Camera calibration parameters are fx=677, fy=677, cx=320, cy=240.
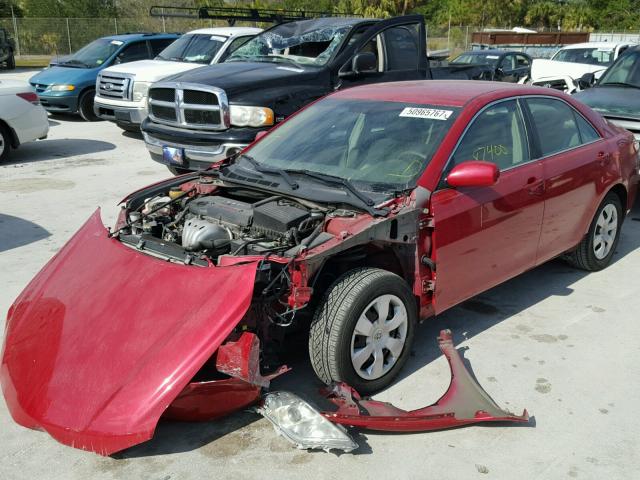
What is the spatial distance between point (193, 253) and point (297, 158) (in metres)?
1.16

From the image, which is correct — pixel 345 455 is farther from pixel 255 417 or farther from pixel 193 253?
pixel 193 253

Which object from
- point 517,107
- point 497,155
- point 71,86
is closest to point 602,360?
point 497,155

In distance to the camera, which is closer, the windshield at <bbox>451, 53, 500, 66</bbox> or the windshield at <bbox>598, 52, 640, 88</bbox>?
the windshield at <bbox>598, 52, 640, 88</bbox>

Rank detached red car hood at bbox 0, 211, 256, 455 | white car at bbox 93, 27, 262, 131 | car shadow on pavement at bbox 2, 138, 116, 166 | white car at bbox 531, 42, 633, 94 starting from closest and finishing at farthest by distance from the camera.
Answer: detached red car hood at bbox 0, 211, 256, 455 → car shadow on pavement at bbox 2, 138, 116, 166 → white car at bbox 93, 27, 262, 131 → white car at bbox 531, 42, 633, 94

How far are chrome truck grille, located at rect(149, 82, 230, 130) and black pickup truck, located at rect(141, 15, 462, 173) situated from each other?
11 mm

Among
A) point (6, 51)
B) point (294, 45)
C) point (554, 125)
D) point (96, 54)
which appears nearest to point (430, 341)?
point (554, 125)

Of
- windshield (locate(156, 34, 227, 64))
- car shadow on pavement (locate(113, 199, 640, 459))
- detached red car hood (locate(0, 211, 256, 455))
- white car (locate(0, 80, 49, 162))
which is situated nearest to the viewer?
detached red car hood (locate(0, 211, 256, 455))

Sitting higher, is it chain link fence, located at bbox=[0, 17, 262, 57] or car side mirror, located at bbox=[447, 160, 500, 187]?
chain link fence, located at bbox=[0, 17, 262, 57]

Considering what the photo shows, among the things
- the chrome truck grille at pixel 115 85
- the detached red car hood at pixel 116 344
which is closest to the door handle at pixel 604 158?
the detached red car hood at pixel 116 344

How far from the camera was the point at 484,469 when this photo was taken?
3223 mm

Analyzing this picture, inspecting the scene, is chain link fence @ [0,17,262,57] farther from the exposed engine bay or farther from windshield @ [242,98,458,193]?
the exposed engine bay

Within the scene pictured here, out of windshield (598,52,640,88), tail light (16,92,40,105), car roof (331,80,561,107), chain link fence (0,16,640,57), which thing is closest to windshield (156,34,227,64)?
tail light (16,92,40,105)

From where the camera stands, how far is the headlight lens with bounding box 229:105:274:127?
7.62 metres

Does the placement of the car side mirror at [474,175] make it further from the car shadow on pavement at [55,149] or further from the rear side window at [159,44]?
the rear side window at [159,44]
